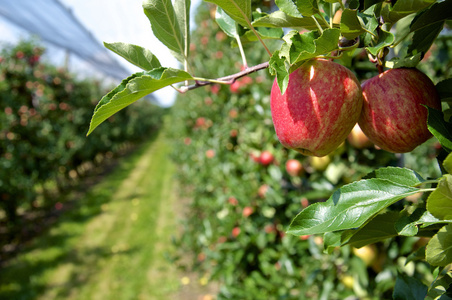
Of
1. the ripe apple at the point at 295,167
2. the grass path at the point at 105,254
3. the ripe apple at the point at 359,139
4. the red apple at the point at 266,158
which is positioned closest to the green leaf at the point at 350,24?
the ripe apple at the point at 359,139

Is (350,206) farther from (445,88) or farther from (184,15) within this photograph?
(184,15)

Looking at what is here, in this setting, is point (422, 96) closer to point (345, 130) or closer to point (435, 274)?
point (345, 130)

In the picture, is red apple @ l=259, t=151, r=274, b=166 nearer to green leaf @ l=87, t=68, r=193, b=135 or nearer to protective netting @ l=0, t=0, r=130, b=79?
green leaf @ l=87, t=68, r=193, b=135

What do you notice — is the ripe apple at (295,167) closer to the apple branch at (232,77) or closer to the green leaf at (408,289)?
the green leaf at (408,289)

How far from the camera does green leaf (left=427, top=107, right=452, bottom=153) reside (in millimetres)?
398

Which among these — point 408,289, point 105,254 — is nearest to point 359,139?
point 408,289

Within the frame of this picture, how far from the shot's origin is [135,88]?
1.43ft

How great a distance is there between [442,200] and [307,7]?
0.27 m

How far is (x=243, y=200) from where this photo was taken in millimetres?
1955

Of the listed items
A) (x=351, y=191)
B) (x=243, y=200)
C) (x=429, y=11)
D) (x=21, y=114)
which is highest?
(x=21, y=114)

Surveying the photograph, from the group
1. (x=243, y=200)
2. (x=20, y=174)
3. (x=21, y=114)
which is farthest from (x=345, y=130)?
(x=21, y=114)

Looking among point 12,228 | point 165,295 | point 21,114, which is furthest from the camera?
point 21,114

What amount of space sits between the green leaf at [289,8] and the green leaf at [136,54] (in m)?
0.19

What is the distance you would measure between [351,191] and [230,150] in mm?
2216
